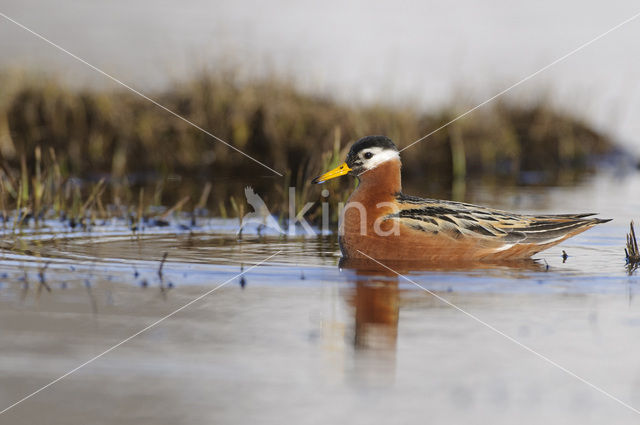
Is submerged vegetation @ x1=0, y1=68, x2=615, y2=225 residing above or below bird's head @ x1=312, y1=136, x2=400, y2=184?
above

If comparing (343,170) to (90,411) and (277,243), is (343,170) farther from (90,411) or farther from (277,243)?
(90,411)

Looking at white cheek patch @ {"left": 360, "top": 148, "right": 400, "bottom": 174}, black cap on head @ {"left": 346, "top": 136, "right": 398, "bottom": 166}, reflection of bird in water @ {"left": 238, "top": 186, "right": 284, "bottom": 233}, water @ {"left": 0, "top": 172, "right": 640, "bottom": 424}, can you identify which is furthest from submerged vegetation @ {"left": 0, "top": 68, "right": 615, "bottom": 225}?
water @ {"left": 0, "top": 172, "right": 640, "bottom": 424}

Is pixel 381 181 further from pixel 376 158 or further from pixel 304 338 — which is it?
pixel 304 338

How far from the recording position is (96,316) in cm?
552

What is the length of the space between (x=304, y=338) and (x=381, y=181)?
318 cm

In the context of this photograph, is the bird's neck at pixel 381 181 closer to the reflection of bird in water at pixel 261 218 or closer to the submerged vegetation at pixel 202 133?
the reflection of bird in water at pixel 261 218

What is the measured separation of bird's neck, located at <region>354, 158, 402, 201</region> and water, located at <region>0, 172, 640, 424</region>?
2.14 feet

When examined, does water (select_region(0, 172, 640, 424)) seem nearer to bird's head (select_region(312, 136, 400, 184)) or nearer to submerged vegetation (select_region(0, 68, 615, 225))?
bird's head (select_region(312, 136, 400, 184))

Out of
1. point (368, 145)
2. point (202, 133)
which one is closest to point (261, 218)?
point (368, 145)

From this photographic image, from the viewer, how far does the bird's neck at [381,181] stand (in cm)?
795

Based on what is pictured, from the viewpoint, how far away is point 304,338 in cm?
505

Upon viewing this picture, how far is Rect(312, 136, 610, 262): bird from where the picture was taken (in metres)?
7.46

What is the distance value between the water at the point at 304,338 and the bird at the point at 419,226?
0.24 meters

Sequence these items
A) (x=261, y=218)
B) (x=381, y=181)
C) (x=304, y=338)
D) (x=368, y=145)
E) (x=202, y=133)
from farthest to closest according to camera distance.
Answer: (x=202, y=133), (x=261, y=218), (x=368, y=145), (x=381, y=181), (x=304, y=338)
